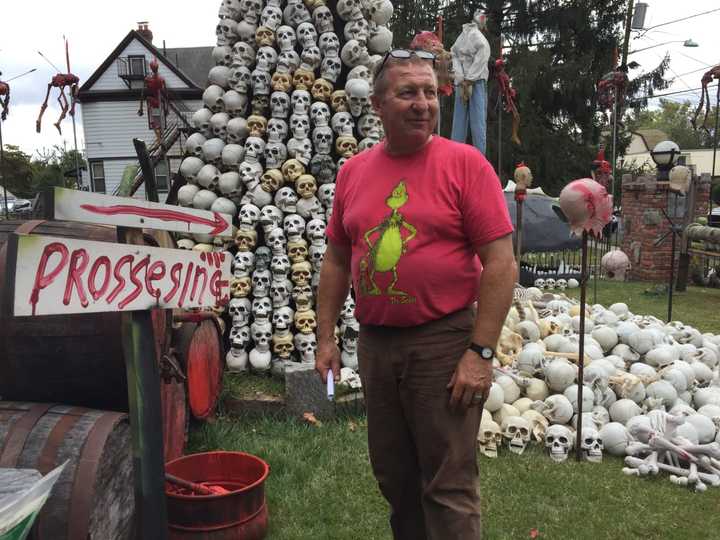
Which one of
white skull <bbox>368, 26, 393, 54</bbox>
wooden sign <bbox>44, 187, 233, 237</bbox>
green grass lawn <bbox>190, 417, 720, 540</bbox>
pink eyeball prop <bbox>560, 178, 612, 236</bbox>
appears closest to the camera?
wooden sign <bbox>44, 187, 233, 237</bbox>

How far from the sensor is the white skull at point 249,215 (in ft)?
18.5

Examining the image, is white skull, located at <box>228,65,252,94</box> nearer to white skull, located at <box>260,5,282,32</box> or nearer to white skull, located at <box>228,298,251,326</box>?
white skull, located at <box>260,5,282,32</box>

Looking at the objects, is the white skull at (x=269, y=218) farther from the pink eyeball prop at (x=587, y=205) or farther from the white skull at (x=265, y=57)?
the pink eyeball prop at (x=587, y=205)

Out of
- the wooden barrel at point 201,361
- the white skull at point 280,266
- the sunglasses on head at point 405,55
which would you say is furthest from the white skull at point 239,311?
the sunglasses on head at point 405,55

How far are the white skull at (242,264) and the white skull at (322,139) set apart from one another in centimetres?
128

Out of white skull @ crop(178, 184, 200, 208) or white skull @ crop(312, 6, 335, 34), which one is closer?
white skull @ crop(178, 184, 200, 208)

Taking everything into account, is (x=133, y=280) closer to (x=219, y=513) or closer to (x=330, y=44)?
(x=219, y=513)

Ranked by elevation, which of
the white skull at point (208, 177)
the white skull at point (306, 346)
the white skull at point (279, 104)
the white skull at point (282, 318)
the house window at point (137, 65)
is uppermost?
the house window at point (137, 65)

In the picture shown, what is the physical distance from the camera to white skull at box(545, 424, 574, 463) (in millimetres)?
4361

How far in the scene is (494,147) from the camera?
20.1 meters

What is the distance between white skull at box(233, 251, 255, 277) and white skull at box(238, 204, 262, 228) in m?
0.28

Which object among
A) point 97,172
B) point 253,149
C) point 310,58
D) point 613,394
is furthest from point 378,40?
point 97,172

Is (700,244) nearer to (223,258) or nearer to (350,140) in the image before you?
(350,140)

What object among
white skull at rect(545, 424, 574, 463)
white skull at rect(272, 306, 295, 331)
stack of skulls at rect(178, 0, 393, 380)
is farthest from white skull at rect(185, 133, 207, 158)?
white skull at rect(545, 424, 574, 463)
